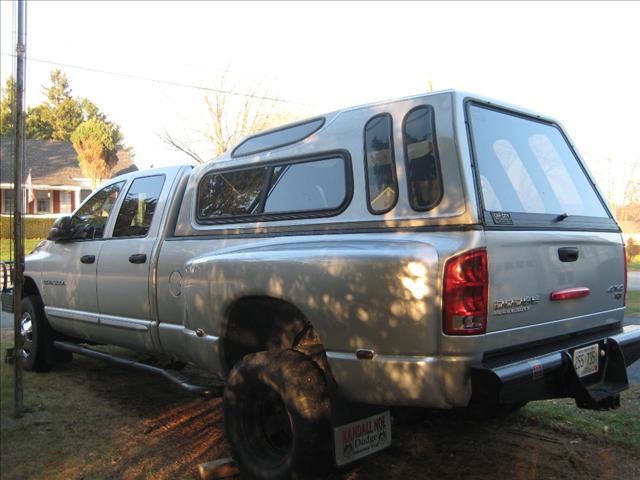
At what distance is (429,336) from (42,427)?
3.37 meters

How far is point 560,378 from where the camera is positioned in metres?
3.12

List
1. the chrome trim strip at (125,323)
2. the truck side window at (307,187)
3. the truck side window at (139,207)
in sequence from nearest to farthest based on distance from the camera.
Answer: the truck side window at (307,187)
the chrome trim strip at (125,323)
the truck side window at (139,207)

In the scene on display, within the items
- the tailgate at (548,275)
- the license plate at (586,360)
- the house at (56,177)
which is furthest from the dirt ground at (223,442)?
the house at (56,177)

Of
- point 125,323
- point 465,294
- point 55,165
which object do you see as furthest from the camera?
point 55,165

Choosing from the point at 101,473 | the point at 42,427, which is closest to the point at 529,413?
the point at 101,473

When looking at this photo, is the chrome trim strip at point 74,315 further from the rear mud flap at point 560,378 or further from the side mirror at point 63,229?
the rear mud flap at point 560,378


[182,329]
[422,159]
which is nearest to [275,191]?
[422,159]

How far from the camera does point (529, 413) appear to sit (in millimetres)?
4680

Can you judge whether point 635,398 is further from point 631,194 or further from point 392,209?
point 631,194

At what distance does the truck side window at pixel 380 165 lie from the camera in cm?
320

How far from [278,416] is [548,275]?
177 cm

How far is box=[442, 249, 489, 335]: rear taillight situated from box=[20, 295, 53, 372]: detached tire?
4.81 meters

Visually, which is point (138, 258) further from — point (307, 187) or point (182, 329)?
point (307, 187)

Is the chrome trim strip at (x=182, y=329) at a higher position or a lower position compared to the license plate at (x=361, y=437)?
higher
